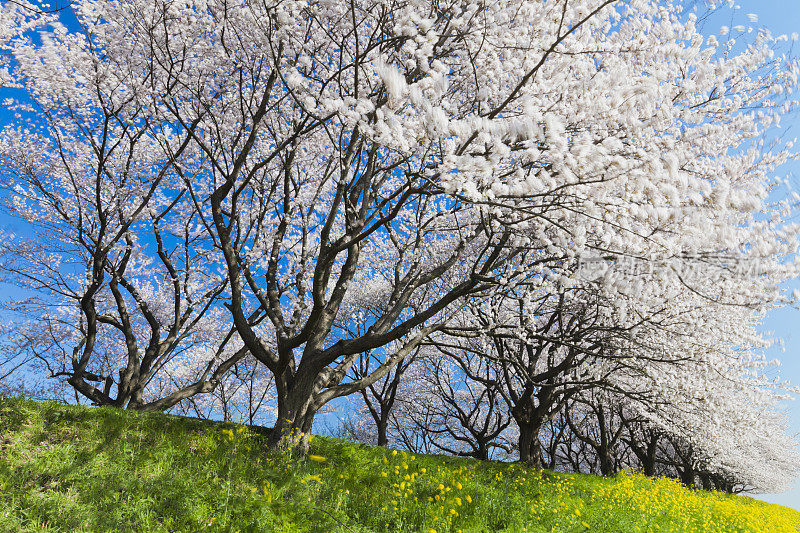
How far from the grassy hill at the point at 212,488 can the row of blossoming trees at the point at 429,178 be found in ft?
4.08

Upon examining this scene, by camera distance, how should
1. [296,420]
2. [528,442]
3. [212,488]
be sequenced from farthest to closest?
[528,442] < [296,420] < [212,488]

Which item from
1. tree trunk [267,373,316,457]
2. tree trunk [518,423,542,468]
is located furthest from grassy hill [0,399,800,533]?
tree trunk [518,423,542,468]

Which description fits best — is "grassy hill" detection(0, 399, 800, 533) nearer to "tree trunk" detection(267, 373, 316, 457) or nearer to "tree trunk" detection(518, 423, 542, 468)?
"tree trunk" detection(267, 373, 316, 457)

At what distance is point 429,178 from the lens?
4.99m

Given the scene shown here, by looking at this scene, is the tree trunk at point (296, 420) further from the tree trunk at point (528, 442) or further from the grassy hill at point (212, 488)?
the tree trunk at point (528, 442)

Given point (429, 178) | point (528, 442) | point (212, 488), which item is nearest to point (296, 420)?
point (212, 488)

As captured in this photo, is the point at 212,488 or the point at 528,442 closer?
the point at 212,488

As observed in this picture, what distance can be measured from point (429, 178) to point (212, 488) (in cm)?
425

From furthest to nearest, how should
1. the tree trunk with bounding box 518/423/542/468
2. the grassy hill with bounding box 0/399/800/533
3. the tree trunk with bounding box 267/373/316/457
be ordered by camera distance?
the tree trunk with bounding box 518/423/542/468 < the tree trunk with bounding box 267/373/316/457 < the grassy hill with bounding box 0/399/800/533

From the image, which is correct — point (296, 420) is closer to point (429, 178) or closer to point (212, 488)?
point (212, 488)

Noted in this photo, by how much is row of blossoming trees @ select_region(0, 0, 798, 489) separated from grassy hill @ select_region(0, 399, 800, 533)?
1.24 meters

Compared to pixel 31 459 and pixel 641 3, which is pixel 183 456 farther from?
pixel 641 3

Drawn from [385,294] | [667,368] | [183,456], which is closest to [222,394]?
[385,294]

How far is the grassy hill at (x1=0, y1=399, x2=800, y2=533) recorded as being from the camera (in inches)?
154
